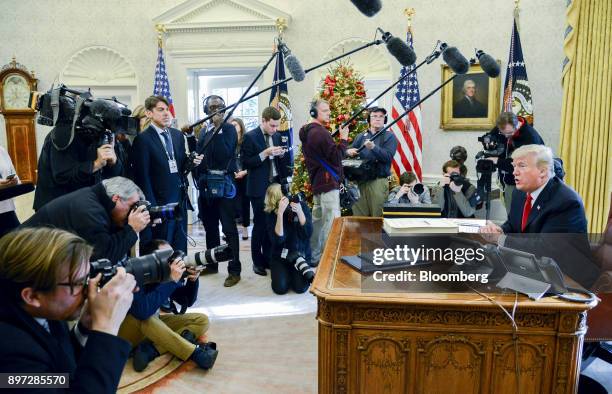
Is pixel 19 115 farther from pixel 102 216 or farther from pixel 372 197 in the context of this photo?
pixel 102 216

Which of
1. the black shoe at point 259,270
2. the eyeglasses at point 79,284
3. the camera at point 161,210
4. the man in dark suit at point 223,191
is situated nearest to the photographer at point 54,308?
the eyeglasses at point 79,284

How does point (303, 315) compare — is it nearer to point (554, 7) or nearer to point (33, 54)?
point (554, 7)

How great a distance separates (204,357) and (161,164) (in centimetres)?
146

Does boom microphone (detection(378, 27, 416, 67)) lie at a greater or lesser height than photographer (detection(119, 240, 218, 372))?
greater

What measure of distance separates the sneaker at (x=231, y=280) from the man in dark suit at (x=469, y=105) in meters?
3.68

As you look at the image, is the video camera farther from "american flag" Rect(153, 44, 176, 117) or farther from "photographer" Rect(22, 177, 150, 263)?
"american flag" Rect(153, 44, 176, 117)

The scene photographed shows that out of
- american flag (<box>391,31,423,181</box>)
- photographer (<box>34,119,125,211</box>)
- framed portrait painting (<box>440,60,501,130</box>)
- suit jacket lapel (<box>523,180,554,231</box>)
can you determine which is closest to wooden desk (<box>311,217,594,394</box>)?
suit jacket lapel (<box>523,180,554,231</box>)

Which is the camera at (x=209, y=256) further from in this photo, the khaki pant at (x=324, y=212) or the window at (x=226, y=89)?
the window at (x=226, y=89)

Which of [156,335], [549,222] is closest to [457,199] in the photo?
[549,222]

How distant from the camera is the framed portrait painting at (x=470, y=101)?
593 centimetres

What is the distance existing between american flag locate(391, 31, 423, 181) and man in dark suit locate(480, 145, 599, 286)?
343cm

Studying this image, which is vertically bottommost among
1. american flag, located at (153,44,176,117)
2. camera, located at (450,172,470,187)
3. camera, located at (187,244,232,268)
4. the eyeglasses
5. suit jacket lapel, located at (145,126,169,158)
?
camera, located at (187,244,232,268)

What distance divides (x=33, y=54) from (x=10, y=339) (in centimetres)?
708

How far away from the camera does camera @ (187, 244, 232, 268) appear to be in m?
2.11
